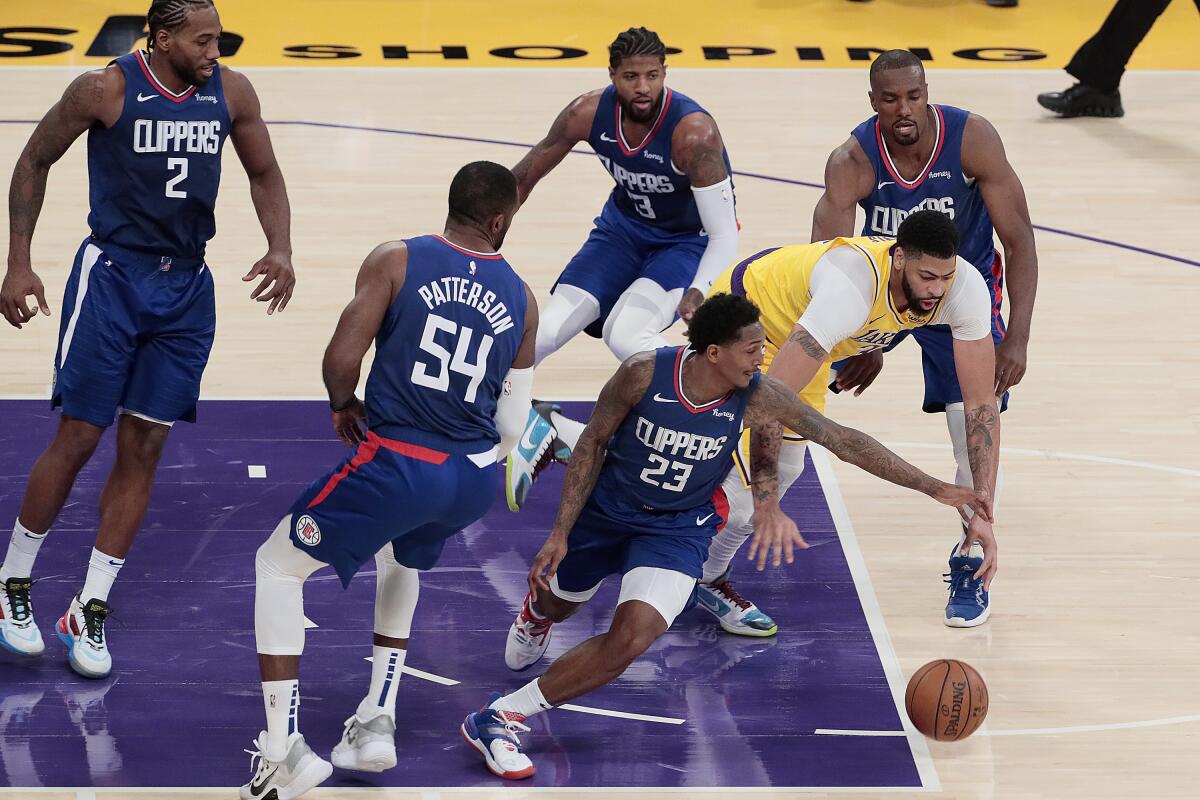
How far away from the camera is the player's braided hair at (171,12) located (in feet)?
18.8

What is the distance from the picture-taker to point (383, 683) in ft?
17.5

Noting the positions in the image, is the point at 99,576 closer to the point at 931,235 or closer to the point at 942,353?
the point at 931,235

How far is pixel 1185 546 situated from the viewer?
6.96 meters

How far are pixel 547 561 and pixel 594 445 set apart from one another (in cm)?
39

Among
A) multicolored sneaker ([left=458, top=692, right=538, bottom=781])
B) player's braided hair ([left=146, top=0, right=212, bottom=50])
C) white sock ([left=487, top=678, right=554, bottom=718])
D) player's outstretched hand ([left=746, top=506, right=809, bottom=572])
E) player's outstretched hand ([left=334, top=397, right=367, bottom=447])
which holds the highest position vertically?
player's braided hair ([left=146, top=0, right=212, bottom=50])

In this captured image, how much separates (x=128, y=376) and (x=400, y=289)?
1.35 metres

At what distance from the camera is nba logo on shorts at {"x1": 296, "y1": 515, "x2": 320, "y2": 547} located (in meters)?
5.07

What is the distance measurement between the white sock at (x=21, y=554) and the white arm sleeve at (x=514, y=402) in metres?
1.66

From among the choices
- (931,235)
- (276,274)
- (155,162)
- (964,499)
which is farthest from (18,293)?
(964,499)

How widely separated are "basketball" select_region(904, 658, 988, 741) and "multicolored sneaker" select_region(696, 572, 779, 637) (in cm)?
81

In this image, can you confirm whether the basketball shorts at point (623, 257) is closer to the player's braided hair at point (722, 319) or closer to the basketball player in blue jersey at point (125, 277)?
the basketball player in blue jersey at point (125, 277)

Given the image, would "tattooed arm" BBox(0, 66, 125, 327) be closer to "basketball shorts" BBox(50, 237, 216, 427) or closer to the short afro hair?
"basketball shorts" BBox(50, 237, 216, 427)

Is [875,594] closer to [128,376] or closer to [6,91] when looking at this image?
[128,376]

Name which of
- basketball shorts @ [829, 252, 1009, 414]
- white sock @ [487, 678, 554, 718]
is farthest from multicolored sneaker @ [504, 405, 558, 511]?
white sock @ [487, 678, 554, 718]
